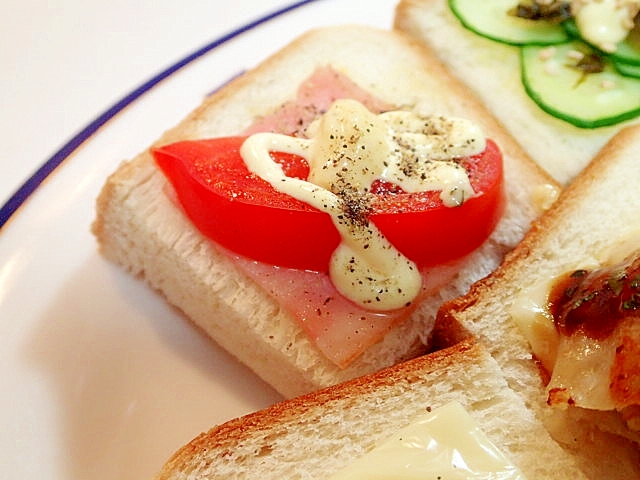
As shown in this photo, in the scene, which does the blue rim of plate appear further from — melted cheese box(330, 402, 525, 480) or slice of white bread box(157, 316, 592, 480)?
melted cheese box(330, 402, 525, 480)

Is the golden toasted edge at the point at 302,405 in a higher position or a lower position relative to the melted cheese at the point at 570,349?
higher

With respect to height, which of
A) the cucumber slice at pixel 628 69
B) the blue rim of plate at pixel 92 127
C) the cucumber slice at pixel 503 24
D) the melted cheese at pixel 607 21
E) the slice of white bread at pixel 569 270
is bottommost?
the slice of white bread at pixel 569 270

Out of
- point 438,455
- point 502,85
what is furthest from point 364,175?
point 502,85

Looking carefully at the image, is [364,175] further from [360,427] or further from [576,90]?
[576,90]

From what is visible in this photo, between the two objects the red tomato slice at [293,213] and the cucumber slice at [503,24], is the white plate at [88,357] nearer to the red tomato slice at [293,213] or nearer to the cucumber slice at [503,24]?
the red tomato slice at [293,213]

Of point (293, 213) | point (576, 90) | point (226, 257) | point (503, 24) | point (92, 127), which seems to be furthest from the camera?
point (503, 24)

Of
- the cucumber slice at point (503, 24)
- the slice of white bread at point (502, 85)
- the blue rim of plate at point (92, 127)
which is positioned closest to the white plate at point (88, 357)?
the blue rim of plate at point (92, 127)

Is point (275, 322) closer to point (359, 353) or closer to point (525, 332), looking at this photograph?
point (359, 353)
